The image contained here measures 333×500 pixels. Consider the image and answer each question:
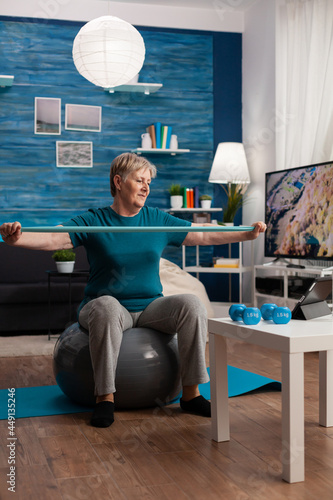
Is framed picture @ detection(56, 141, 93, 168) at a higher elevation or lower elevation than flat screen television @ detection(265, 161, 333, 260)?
higher

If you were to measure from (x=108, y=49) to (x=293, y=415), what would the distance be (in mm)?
2610

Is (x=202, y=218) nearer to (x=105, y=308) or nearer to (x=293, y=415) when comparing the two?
(x=105, y=308)

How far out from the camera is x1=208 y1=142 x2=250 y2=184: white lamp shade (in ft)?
18.1

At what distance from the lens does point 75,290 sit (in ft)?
15.8

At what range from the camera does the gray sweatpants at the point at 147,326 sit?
8.14 feet

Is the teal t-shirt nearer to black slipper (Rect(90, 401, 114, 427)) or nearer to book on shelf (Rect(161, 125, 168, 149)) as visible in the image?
black slipper (Rect(90, 401, 114, 427))

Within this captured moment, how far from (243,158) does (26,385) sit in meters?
3.19

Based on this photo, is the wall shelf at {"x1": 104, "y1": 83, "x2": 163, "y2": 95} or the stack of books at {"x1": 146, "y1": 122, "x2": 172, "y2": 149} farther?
the stack of books at {"x1": 146, "y1": 122, "x2": 172, "y2": 149}

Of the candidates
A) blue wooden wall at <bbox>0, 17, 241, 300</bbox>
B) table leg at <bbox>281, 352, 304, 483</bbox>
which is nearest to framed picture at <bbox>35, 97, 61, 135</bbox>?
blue wooden wall at <bbox>0, 17, 241, 300</bbox>

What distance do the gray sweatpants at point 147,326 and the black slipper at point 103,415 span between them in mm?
50

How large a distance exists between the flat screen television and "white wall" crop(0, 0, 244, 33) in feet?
6.67

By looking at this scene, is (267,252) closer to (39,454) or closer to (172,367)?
(172,367)

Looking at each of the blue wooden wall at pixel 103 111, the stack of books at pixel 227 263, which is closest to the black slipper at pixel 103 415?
the stack of books at pixel 227 263

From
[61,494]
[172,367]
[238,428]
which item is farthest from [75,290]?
[61,494]
